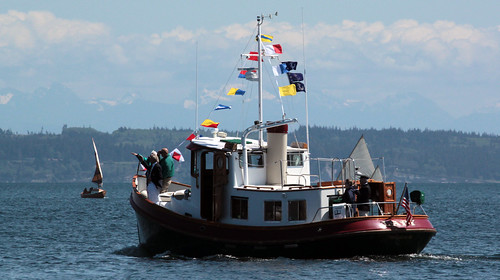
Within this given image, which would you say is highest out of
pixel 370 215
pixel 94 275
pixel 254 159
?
pixel 254 159

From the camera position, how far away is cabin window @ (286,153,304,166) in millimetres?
33688

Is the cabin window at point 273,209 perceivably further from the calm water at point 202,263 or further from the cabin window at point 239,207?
the calm water at point 202,263

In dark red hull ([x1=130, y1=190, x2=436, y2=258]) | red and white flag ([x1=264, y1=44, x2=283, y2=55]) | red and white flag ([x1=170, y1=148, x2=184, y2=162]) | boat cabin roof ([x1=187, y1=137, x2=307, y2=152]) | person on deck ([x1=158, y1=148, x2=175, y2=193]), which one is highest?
red and white flag ([x1=264, y1=44, x2=283, y2=55])

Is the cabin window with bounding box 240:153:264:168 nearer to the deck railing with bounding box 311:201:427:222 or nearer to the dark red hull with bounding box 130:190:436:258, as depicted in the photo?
the dark red hull with bounding box 130:190:436:258

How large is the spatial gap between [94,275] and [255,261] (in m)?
5.94

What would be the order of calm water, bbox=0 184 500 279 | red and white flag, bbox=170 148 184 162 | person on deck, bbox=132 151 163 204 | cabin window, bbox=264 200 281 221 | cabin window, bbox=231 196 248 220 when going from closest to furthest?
calm water, bbox=0 184 500 279 → cabin window, bbox=264 200 281 221 → cabin window, bbox=231 196 248 220 → person on deck, bbox=132 151 163 204 → red and white flag, bbox=170 148 184 162

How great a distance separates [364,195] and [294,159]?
4.48m

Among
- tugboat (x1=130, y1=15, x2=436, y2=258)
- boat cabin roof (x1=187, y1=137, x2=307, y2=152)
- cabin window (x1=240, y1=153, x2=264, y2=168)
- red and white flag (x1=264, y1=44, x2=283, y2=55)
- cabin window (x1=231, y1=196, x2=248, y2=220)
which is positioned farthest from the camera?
red and white flag (x1=264, y1=44, x2=283, y2=55)

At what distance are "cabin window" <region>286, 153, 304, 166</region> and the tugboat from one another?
0.13 feet

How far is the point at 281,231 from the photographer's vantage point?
30281 millimetres

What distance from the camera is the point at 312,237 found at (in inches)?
1174

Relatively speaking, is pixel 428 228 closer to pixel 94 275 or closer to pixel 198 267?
pixel 198 267

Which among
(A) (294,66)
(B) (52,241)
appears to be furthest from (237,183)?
(B) (52,241)

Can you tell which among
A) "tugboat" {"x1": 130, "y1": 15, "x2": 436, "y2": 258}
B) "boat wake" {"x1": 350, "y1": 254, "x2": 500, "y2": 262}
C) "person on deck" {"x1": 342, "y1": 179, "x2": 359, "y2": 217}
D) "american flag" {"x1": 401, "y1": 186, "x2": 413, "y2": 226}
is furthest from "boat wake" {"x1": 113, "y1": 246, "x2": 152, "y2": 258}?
"american flag" {"x1": 401, "y1": 186, "x2": 413, "y2": 226}
